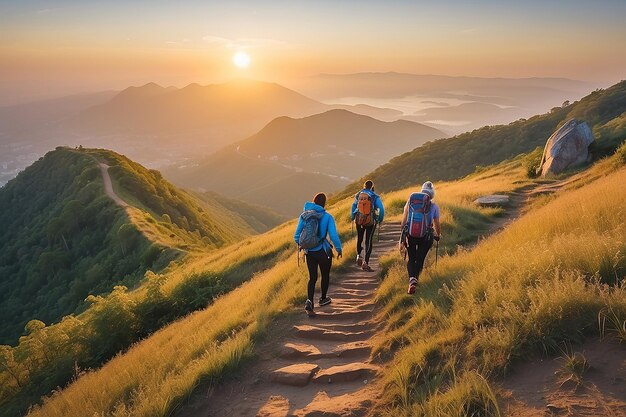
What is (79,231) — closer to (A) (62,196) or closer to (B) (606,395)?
(A) (62,196)

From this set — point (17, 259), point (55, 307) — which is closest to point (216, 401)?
point (55, 307)

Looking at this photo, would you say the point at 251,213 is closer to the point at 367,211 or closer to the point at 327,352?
the point at 367,211

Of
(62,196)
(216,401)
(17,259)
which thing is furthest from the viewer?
(62,196)

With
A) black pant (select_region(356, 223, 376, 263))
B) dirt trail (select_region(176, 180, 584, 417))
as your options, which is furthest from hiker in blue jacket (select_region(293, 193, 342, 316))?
black pant (select_region(356, 223, 376, 263))

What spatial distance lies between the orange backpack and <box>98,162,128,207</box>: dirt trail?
5988 centimetres

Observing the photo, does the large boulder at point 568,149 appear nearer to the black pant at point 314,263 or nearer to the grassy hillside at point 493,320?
the grassy hillside at point 493,320

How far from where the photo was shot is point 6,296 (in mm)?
61438

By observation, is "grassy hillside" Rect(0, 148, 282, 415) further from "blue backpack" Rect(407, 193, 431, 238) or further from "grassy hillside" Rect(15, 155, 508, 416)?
"blue backpack" Rect(407, 193, 431, 238)

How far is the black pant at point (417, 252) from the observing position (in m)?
8.77

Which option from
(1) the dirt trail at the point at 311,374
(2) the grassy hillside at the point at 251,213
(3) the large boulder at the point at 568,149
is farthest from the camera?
(2) the grassy hillside at the point at 251,213

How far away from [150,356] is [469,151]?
239 feet

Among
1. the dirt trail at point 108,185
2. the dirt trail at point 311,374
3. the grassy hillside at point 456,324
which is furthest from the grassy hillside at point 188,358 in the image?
the dirt trail at point 108,185

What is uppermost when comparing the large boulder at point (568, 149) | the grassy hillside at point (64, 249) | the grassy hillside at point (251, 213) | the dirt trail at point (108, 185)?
the large boulder at point (568, 149)

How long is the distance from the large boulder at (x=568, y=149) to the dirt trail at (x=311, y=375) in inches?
867
